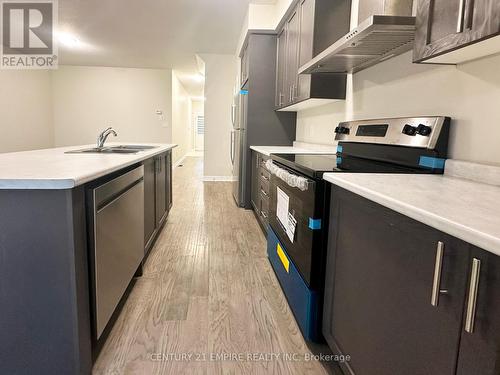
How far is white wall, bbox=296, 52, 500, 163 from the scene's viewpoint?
1304 millimetres

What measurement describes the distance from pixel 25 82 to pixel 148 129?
2580 millimetres

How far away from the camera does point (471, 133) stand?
4.54 feet

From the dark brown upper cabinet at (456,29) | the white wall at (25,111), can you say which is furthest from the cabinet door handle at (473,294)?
the white wall at (25,111)

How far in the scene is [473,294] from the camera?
65 centimetres

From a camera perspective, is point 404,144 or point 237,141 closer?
point 404,144

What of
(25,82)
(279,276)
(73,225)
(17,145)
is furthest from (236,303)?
(25,82)

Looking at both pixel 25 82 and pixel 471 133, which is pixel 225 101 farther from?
pixel 471 133

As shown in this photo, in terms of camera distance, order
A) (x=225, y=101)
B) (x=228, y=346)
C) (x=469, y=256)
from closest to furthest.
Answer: (x=469, y=256)
(x=228, y=346)
(x=225, y=101)

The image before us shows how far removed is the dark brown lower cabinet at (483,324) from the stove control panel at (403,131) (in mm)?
979

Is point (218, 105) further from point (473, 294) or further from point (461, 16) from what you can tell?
point (473, 294)

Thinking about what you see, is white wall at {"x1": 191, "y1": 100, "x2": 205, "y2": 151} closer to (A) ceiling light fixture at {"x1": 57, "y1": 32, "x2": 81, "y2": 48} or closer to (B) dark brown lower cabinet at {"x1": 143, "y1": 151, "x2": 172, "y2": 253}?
(A) ceiling light fixture at {"x1": 57, "y1": 32, "x2": 81, "y2": 48}

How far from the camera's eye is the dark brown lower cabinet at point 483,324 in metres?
0.60

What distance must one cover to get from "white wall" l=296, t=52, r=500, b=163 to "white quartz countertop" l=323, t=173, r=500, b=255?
18cm

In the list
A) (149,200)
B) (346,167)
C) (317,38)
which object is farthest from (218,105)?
(346,167)
